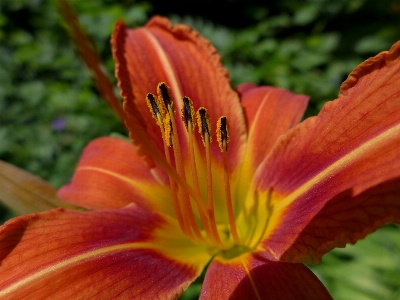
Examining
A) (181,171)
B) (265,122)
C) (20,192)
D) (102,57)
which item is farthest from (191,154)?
(102,57)

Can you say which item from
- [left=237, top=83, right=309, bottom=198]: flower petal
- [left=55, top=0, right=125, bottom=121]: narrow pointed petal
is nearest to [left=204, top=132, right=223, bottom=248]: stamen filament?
[left=237, top=83, right=309, bottom=198]: flower petal

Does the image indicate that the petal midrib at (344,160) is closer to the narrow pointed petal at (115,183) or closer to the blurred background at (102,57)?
the narrow pointed petal at (115,183)

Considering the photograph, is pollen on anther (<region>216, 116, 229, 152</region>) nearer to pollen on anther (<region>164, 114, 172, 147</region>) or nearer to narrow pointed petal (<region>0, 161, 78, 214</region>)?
pollen on anther (<region>164, 114, 172, 147</region>)

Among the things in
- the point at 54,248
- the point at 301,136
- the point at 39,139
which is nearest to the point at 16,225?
the point at 54,248

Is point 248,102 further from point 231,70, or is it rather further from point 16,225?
point 231,70

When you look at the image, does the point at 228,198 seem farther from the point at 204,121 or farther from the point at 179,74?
the point at 179,74
